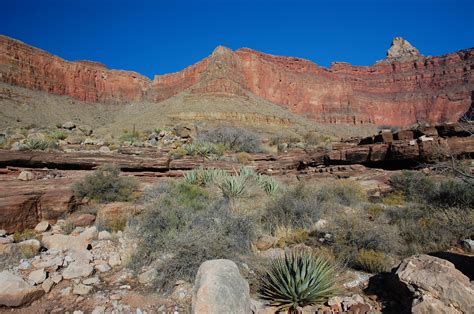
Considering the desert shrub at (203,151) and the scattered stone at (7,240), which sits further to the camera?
the desert shrub at (203,151)

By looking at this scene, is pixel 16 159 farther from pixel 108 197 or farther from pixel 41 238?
pixel 41 238

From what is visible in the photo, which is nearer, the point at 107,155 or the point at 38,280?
the point at 38,280

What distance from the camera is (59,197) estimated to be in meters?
6.23

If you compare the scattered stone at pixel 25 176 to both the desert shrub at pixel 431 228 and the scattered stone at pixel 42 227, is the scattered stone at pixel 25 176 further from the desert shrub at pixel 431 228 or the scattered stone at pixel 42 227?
the desert shrub at pixel 431 228

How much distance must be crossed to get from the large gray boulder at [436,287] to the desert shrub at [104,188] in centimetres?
629

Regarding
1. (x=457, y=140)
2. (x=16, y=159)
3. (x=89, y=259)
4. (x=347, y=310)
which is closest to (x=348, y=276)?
(x=347, y=310)

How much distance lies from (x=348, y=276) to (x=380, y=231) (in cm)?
117

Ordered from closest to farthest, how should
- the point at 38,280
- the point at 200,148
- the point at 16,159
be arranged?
the point at 38,280 < the point at 16,159 < the point at 200,148

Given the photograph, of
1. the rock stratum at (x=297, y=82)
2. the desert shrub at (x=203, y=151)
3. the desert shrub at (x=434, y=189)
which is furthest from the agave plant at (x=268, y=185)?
the rock stratum at (x=297, y=82)

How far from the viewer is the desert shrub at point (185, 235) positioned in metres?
3.88

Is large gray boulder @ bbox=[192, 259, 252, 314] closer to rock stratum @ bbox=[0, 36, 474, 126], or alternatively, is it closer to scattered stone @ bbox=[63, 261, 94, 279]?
scattered stone @ bbox=[63, 261, 94, 279]

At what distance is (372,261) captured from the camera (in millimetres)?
3918

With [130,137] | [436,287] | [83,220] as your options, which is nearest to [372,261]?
[436,287]

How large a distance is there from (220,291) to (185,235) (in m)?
1.63
